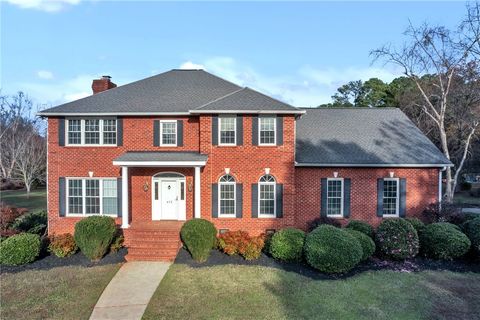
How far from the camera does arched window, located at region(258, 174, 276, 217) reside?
15.4 metres

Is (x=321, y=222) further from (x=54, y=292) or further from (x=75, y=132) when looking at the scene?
(x=75, y=132)

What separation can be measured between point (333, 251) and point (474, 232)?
239 inches

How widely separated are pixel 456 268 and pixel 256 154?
8729mm

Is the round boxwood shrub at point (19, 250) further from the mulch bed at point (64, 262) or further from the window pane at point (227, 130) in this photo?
the window pane at point (227, 130)

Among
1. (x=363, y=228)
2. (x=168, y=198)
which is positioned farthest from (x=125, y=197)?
(x=363, y=228)

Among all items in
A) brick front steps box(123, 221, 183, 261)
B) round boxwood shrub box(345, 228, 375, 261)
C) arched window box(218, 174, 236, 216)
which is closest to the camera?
round boxwood shrub box(345, 228, 375, 261)

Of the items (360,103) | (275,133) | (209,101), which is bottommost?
(275,133)

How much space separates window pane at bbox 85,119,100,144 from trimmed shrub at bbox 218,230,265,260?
7641mm

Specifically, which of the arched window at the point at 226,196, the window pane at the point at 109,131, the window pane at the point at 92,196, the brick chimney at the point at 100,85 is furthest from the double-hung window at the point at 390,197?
the brick chimney at the point at 100,85

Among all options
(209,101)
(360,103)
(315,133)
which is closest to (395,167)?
(315,133)

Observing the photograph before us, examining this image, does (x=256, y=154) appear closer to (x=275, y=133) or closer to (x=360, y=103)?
(x=275, y=133)

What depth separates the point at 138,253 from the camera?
1298 centimetres

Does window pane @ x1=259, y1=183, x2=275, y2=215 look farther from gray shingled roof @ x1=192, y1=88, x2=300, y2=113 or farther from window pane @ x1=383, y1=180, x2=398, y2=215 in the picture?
window pane @ x1=383, y1=180, x2=398, y2=215

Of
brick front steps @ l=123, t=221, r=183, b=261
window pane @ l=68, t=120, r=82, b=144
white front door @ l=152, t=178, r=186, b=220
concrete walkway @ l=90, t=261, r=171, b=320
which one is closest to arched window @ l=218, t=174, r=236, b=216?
white front door @ l=152, t=178, r=186, b=220
